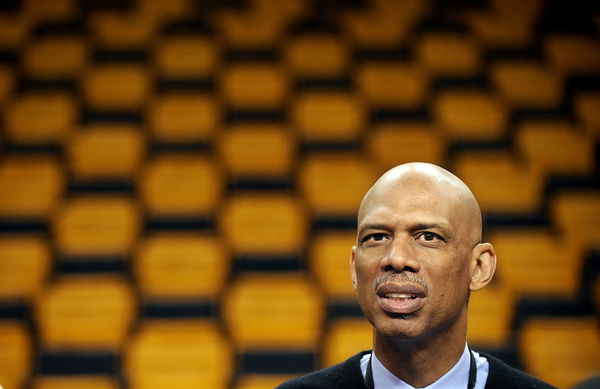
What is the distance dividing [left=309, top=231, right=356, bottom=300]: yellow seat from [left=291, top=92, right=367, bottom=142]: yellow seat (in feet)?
1.02

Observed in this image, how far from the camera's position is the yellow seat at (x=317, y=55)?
1929mm

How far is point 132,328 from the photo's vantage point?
54.4 inches

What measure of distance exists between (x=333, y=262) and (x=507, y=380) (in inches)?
35.2

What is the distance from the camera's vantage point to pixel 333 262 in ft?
4.80

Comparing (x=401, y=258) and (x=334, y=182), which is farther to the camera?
(x=334, y=182)

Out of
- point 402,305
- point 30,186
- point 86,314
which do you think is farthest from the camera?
point 30,186

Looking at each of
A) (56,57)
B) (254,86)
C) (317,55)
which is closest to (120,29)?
(56,57)

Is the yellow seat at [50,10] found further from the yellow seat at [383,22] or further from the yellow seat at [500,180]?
the yellow seat at [500,180]

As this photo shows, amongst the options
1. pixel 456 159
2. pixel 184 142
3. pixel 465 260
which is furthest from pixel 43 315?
pixel 465 260

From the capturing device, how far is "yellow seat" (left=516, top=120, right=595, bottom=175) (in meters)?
1.66

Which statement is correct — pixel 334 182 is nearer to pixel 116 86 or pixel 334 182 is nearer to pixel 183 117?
pixel 183 117

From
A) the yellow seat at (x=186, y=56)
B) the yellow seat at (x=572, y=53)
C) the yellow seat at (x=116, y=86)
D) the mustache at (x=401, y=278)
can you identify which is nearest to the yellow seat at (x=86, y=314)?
the yellow seat at (x=116, y=86)

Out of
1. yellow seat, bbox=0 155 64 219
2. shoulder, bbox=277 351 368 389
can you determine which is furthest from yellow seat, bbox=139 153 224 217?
shoulder, bbox=277 351 368 389

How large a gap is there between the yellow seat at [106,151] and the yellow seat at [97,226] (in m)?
0.08
